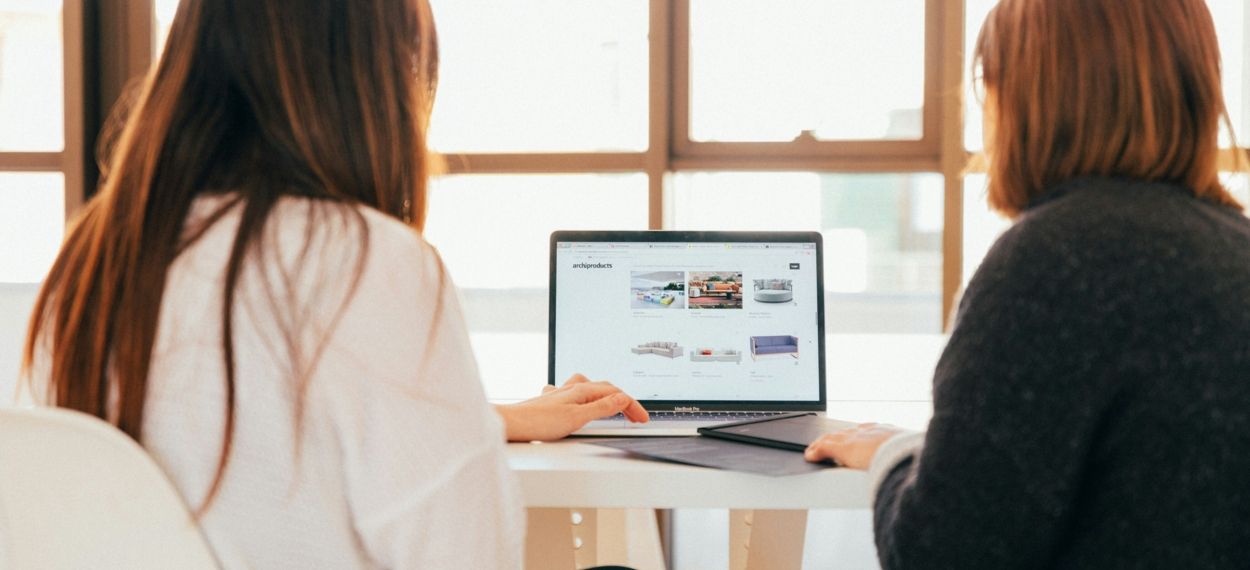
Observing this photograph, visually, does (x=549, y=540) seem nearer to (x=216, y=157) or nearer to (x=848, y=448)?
(x=848, y=448)

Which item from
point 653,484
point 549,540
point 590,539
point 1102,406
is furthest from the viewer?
point 590,539

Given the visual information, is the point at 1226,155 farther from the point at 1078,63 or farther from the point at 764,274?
the point at 1078,63

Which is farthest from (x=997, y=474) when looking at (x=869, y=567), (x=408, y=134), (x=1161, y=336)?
(x=869, y=567)

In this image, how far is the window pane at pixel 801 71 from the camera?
2543 mm

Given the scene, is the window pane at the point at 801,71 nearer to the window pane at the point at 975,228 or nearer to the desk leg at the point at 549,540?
the window pane at the point at 975,228

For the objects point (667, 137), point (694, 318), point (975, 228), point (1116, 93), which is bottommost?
point (694, 318)

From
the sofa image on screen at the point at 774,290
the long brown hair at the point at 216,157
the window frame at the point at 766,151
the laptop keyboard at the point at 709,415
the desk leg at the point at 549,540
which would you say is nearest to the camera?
the long brown hair at the point at 216,157

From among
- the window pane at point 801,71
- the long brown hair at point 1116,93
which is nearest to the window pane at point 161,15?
the window pane at point 801,71

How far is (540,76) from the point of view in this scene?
2.61 m

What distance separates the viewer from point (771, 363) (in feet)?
5.21

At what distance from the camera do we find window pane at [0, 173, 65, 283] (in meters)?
2.63

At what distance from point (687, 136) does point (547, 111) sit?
35 centimetres

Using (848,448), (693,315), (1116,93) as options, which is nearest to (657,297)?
(693,315)

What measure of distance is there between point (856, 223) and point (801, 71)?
392 mm
